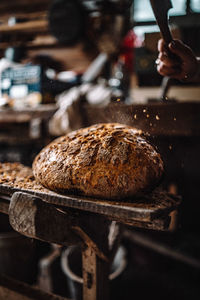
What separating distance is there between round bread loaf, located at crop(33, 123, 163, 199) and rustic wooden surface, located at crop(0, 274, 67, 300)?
0.98m

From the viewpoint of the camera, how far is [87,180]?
1.19m

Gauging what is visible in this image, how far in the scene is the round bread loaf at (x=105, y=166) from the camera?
3.80 feet

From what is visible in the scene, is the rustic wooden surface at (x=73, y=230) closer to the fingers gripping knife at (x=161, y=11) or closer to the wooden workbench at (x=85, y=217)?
the wooden workbench at (x=85, y=217)

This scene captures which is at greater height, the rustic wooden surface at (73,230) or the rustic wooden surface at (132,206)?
the rustic wooden surface at (132,206)

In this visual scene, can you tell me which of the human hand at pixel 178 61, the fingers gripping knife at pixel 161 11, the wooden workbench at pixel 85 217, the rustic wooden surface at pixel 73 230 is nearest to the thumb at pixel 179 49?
the human hand at pixel 178 61

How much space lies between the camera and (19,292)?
1.77 meters

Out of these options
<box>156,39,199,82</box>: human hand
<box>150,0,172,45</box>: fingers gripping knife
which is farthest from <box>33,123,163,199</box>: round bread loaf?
<box>150,0,172,45</box>: fingers gripping knife

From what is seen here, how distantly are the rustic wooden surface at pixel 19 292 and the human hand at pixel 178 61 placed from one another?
1.74 meters

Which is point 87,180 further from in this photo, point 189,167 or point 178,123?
point 189,167

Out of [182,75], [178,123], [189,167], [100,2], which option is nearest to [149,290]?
[189,167]

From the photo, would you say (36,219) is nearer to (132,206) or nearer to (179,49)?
(132,206)

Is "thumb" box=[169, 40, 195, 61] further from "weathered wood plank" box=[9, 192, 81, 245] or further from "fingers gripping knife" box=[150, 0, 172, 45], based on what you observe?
"weathered wood plank" box=[9, 192, 81, 245]

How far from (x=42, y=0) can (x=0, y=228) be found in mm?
3784

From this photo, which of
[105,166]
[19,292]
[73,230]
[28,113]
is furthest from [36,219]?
[28,113]
